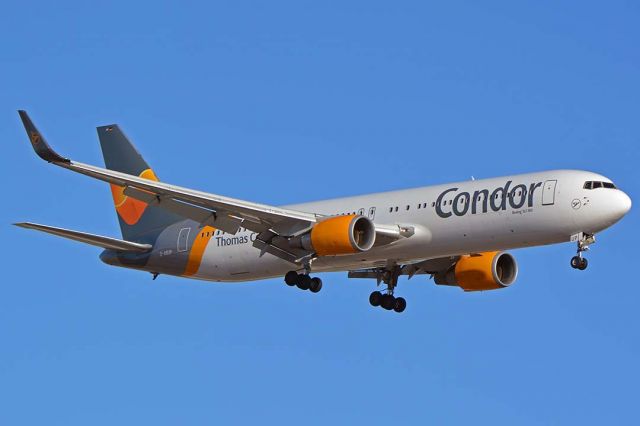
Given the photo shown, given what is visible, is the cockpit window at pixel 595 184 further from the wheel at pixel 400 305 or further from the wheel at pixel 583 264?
the wheel at pixel 400 305

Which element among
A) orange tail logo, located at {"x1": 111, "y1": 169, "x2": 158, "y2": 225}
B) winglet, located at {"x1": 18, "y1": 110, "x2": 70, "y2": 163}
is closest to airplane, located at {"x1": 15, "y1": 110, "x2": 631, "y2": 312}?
winglet, located at {"x1": 18, "y1": 110, "x2": 70, "y2": 163}

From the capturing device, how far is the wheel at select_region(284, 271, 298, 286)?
184 ft

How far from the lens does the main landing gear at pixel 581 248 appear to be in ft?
168

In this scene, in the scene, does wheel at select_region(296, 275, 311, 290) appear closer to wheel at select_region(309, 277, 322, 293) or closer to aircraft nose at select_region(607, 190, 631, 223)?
wheel at select_region(309, 277, 322, 293)

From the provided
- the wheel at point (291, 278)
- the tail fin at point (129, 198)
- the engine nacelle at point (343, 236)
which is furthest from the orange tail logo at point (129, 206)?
the engine nacelle at point (343, 236)

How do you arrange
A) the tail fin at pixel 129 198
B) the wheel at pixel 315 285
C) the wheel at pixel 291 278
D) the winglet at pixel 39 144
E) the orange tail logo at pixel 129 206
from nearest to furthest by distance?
the winglet at pixel 39 144
the wheel at pixel 315 285
the wheel at pixel 291 278
the tail fin at pixel 129 198
the orange tail logo at pixel 129 206

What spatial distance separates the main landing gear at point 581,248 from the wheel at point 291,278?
11.2 m

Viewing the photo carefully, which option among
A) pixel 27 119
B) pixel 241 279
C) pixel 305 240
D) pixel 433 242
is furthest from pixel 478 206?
pixel 27 119

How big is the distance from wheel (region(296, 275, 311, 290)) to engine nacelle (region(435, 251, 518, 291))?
23.9 ft

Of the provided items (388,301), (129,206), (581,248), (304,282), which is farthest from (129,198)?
(581,248)

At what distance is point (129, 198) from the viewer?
64688 millimetres

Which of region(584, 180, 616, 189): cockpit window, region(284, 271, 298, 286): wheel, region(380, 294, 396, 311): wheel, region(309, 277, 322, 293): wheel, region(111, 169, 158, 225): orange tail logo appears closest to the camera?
region(584, 180, 616, 189): cockpit window

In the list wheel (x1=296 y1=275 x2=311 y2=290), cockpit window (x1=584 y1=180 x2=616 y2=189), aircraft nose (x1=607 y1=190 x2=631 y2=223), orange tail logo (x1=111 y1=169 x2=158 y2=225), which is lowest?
wheel (x1=296 y1=275 x2=311 y2=290)

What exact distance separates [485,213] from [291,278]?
8.70m
